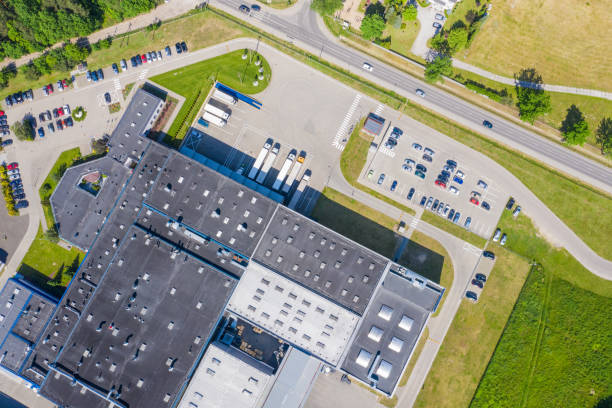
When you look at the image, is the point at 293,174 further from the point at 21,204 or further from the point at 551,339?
the point at 551,339

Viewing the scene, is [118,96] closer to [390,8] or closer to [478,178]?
[390,8]

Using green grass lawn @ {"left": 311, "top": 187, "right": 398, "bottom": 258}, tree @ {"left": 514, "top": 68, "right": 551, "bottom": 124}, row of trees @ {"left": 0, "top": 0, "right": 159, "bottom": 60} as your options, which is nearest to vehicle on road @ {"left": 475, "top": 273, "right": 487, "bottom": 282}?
green grass lawn @ {"left": 311, "top": 187, "right": 398, "bottom": 258}

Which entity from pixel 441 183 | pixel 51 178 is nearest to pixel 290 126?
pixel 441 183

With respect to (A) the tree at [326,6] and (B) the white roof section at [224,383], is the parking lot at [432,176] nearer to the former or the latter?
(A) the tree at [326,6]

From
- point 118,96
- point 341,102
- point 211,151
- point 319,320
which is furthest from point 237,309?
point 118,96

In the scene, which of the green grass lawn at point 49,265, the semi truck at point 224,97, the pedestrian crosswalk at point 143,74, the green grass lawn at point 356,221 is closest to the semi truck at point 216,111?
the semi truck at point 224,97

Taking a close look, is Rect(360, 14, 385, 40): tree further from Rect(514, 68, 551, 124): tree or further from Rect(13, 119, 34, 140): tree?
Rect(13, 119, 34, 140): tree

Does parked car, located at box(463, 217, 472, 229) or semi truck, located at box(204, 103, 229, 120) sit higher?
parked car, located at box(463, 217, 472, 229)
